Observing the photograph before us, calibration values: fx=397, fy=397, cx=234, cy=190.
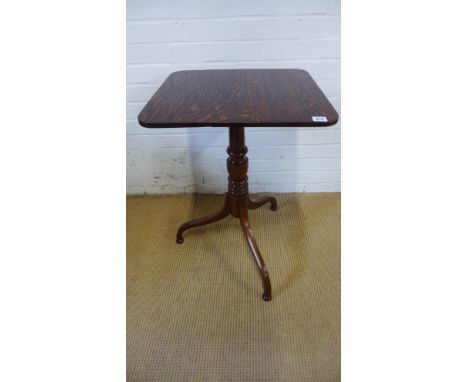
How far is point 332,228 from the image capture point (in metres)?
1.97

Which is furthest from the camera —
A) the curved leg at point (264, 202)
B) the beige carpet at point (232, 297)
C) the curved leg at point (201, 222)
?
the curved leg at point (264, 202)

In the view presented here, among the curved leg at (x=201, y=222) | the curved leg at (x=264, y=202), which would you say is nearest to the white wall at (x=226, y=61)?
the curved leg at (x=264, y=202)

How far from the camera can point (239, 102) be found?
→ 1318 millimetres

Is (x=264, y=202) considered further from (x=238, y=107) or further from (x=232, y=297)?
(x=238, y=107)

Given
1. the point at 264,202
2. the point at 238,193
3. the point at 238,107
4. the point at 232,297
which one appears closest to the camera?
the point at 238,107

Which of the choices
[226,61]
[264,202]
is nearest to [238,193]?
[264,202]

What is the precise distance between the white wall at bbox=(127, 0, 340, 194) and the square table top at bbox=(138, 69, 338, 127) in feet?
0.87

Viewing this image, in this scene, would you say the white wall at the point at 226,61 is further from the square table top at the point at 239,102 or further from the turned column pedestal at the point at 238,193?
the turned column pedestal at the point at 238,193

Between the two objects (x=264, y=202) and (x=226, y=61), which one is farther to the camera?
(x=264, y=202)

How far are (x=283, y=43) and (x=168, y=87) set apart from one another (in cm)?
68

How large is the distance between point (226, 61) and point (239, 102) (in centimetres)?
70

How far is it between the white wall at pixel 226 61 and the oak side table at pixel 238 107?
236 mm

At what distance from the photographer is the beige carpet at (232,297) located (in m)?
1.29

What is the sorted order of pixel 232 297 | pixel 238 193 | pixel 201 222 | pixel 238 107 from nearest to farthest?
1. pixel 238 107
2. pixel 232 297
3. pixel 238 193
4. pixel 201 222
